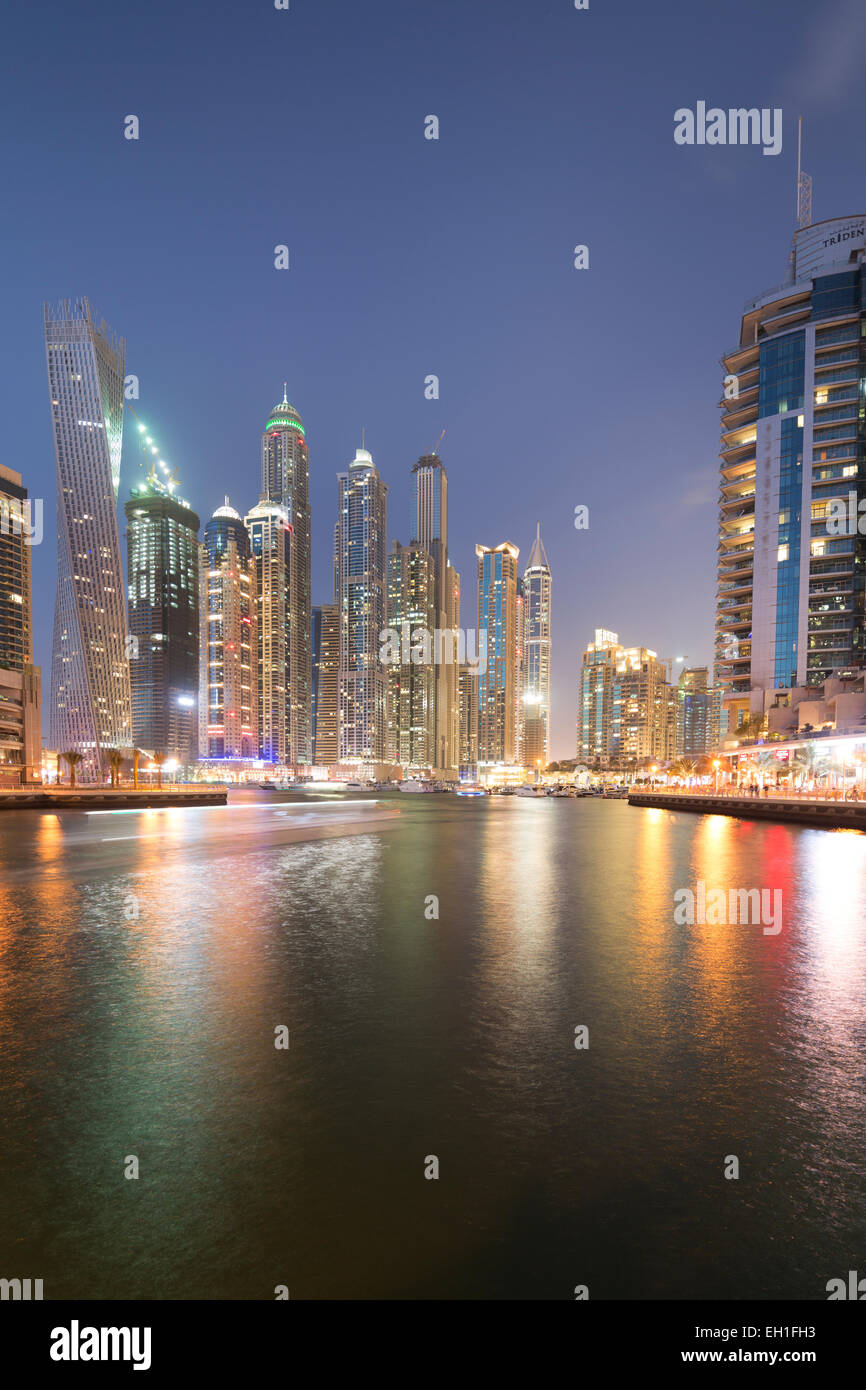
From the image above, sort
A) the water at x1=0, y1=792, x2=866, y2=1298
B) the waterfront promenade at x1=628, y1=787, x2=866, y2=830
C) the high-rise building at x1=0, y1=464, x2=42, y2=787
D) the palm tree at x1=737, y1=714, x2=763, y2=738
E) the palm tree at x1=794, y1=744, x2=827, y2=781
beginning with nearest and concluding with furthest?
the water at x1=0, y1=792, x2=866, y2=1298
the waterfront promenade at x1=628, y1=787, x2=866, y2=830
the palm tree at x1=794, y1=744, x2=827, y2=781
the palm tree at x1=737, y1=714, x2=763, y2=738
the high-rise building at x1=0, y1=464, x2=42, y2=787

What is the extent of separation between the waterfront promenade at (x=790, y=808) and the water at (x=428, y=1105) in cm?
4626

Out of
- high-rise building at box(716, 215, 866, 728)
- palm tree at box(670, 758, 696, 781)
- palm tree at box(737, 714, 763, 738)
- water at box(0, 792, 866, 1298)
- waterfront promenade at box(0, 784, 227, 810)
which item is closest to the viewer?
water at box(0, 792, 866, 1298)

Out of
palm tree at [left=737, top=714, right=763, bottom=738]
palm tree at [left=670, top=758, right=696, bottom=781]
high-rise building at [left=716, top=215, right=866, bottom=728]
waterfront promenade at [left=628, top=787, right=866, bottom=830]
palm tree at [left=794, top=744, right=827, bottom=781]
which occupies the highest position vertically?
high-rise building at [left=716, top=215, right=866, bottom=728]

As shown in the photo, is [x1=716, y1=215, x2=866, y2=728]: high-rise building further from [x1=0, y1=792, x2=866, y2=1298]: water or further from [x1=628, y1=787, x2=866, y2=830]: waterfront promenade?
[x1=0, y1=792, x2=866, y2=1298]: water

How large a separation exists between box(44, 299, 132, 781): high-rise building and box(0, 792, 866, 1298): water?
15541 centimetres

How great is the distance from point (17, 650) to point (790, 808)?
18625 cm

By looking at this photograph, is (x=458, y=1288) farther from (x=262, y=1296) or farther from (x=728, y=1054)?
(x=728, y=1054)

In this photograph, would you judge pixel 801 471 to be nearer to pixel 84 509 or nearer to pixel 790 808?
pixel 790 808

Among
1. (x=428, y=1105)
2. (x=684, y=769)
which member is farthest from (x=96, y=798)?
(x=684, y=769)

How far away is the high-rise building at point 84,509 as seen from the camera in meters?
151

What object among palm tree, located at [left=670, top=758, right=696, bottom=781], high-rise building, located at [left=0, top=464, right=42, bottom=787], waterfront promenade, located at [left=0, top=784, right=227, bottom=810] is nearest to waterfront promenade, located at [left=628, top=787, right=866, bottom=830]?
palm tree, located at [left=670, top=758, right=696, bottom=781]

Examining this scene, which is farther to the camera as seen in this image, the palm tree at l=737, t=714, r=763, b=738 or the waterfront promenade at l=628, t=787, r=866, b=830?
the palm tree at l=737, t=714, r=763, b=738

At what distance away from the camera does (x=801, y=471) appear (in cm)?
10788

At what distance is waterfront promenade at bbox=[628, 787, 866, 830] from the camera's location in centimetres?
5716
